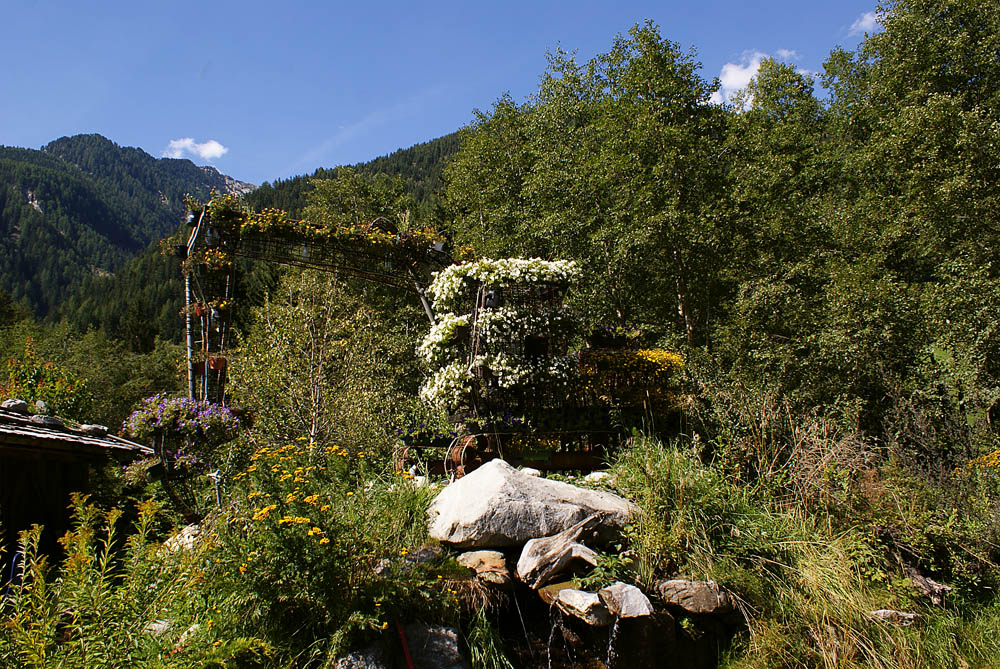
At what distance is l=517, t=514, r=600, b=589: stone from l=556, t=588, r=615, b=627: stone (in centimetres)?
25

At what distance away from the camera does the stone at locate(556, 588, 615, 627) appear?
385 centimetres

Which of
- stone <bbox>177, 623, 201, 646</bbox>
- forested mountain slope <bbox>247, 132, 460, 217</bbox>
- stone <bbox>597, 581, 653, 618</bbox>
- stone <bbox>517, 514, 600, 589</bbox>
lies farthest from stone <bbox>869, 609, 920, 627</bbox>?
forested mountain slope <bbox>247, 132, 460, 217</bbox>

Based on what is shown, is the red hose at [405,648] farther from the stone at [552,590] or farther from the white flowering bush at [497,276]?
the white flowering bush at [497,276]

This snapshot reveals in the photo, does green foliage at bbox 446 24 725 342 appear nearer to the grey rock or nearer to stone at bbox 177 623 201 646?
the grey rock

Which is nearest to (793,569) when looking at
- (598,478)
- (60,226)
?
(598,478)

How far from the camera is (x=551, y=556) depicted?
13.9 ft

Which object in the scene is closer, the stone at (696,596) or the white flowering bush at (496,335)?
the stone at (696,596)

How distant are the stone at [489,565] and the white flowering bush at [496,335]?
8.13 ft

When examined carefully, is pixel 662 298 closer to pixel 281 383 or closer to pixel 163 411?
pixel 281 383

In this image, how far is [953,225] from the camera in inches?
399

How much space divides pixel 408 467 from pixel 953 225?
10.4m

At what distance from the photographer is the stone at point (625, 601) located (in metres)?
3.89

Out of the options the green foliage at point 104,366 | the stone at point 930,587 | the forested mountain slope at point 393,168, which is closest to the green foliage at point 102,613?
the stone at point 930,587

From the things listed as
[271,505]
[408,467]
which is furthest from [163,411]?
[271,505]
